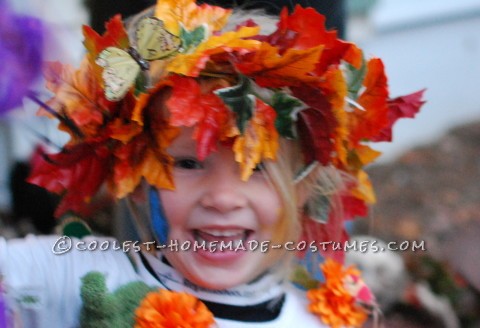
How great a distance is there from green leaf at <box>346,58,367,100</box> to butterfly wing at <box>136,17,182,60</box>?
406mm

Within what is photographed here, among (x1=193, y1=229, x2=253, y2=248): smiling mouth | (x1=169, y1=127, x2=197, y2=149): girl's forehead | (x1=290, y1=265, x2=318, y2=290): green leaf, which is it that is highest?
(x1=169, y1=127, x2=197, y2=149): girl's forehead

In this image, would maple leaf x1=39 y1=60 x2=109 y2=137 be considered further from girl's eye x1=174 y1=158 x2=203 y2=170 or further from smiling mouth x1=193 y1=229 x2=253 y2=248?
smiling mouth x1=193 y1=229 x2=253 y2=248

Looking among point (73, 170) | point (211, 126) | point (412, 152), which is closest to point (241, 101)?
point (211, 126)

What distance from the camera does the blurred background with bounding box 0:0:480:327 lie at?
189 centimetres

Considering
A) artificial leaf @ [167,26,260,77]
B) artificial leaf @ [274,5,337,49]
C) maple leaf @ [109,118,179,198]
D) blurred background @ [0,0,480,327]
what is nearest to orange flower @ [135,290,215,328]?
maple leaf @ [109,118,179,198]

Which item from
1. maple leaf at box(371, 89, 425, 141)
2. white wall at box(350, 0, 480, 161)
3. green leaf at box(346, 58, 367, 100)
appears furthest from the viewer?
white wall at box(350, 0, 480, 161)

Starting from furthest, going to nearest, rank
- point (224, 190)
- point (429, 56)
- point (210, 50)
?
point (429, 56), point (224, 190), point (210, 50)

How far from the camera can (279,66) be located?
1.47 metres

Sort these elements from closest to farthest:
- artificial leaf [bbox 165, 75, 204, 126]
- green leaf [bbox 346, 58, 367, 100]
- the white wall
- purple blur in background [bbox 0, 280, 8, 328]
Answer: purple blur in background [bbox 0, 280, 8, 328] < artificial leaf [bbox 165, 75, 204, 126] < green leaf [bbox 346, 58, 367, 100] < the white wall

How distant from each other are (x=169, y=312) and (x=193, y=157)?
1.05 feet

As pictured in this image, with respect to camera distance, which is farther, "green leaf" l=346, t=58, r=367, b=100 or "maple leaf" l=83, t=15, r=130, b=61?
"green leaf" l=346, t=58, r=367, b=100

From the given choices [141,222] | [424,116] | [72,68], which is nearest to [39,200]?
[141,222]

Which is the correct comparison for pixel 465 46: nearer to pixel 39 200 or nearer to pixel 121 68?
pixel 39 200

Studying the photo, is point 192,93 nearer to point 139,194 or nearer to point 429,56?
point 139,194
